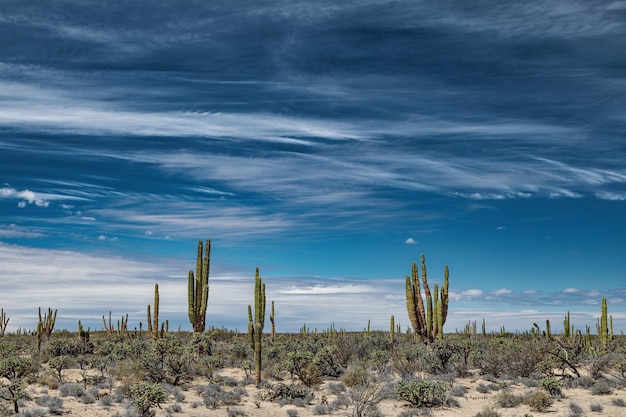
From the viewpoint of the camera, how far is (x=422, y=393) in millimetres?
17125

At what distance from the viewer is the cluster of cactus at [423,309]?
88.8ft

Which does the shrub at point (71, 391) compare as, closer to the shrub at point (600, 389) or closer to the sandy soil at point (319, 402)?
the sandy soil at point (319, 402)

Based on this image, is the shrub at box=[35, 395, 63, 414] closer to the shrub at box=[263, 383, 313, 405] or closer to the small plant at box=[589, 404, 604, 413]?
the shrub at box=[263, 383, 313, 405]

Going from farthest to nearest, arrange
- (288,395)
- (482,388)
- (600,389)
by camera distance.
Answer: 1. (482,388)
2. (600,389)
3. (288,395)

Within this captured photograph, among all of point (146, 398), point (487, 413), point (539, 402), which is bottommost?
point (487, 413)

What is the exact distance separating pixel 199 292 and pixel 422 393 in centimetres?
1393

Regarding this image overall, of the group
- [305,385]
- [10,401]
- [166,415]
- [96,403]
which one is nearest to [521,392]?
[305,385]

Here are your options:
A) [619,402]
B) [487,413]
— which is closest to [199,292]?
[487,413]

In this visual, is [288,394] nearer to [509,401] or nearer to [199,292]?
[509,401]

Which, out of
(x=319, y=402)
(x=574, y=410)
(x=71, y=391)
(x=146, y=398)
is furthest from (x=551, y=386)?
(x=71, y=391)

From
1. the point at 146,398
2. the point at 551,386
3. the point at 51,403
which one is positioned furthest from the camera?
the point at 551,386

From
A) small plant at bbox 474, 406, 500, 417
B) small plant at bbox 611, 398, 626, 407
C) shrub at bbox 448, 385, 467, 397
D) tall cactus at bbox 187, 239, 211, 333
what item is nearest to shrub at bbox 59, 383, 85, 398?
tall cactus at bbox 187, 239, 211, 333

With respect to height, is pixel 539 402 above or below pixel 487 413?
above

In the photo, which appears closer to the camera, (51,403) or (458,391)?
(51,403)
